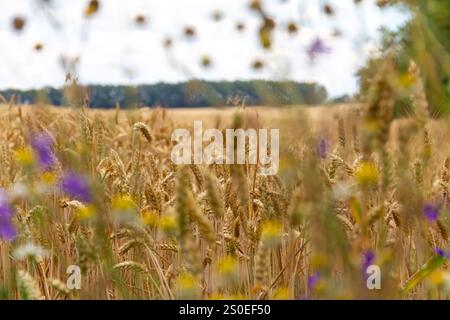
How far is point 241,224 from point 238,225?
4cm

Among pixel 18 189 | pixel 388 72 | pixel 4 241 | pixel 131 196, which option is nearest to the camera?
pixel 388 72

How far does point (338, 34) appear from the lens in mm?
2820

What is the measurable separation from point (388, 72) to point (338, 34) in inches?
83.4

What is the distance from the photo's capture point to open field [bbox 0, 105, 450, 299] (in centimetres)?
94

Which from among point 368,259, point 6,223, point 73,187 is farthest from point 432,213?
point 6,223

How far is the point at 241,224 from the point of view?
1584mm

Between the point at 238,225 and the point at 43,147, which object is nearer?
the point at 238,225

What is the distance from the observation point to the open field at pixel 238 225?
36.9 inches

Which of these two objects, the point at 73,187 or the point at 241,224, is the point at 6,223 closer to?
the point at 73,187

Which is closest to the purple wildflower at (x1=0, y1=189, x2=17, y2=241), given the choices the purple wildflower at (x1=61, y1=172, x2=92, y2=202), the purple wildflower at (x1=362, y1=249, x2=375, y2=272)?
the purple wildflower at (x1=61, y1=172, x2=92, y2=202)

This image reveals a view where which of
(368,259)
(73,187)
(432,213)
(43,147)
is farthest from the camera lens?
(43,147)

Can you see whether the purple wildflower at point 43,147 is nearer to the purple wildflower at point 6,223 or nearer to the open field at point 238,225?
the open field at point 238,225
